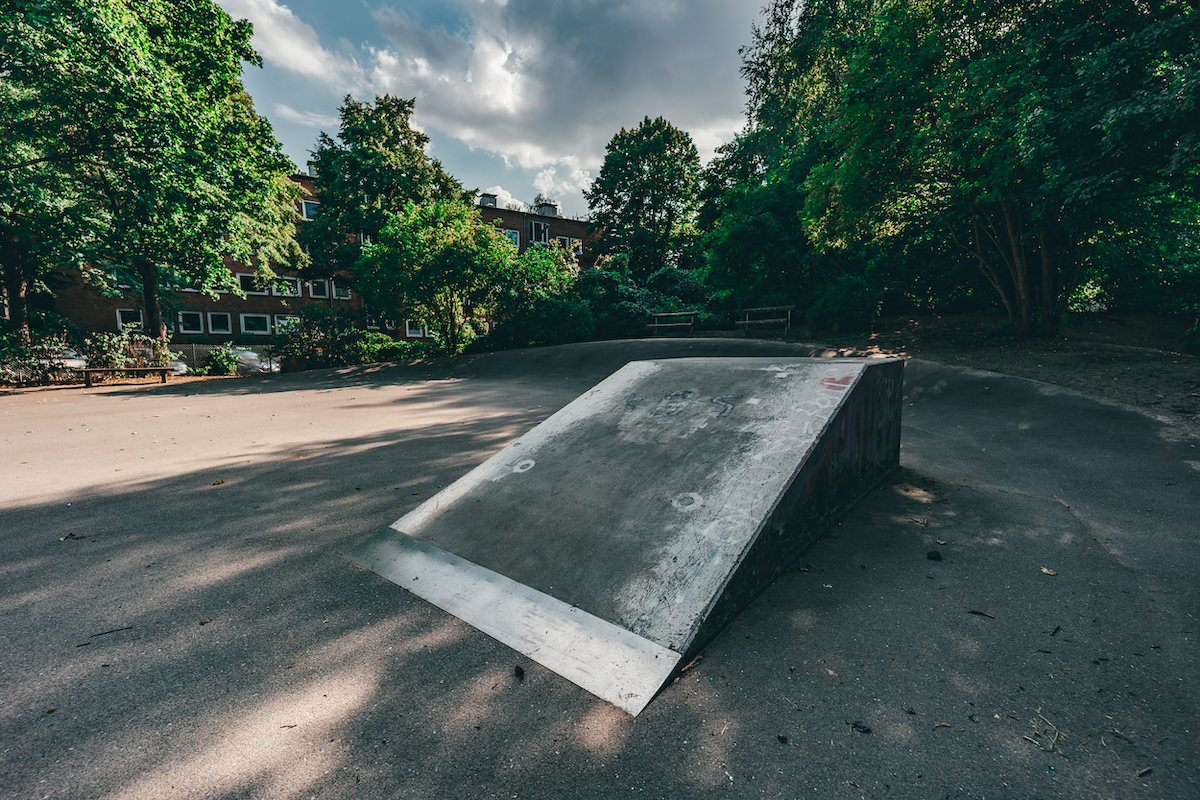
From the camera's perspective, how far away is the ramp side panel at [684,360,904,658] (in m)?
2.83

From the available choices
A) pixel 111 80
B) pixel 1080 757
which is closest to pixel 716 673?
pixel 1080 757

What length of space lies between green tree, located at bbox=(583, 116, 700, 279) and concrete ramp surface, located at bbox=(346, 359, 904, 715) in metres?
33.4

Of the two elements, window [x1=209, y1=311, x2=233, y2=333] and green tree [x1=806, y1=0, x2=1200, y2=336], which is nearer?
green tree [x1=806, y1=0, x2=1200, y2=336]

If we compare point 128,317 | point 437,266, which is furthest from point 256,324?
point 437,266

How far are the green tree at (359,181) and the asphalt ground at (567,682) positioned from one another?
24176 millimetres

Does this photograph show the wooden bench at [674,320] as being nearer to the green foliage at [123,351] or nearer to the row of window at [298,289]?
the green foliage at [123,351]

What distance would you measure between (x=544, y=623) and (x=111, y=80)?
16939 millimetres

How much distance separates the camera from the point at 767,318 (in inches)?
720

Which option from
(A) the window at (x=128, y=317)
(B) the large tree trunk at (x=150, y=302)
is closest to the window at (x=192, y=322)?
(A) the window at (x=128, y=317)

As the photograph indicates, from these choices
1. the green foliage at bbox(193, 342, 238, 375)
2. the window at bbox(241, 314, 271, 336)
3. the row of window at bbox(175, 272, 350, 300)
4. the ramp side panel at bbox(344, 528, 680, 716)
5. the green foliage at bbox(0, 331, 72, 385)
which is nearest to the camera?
the ramp side panel at bbox(344, 528, 680, 716)

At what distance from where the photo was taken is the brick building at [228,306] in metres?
24.7

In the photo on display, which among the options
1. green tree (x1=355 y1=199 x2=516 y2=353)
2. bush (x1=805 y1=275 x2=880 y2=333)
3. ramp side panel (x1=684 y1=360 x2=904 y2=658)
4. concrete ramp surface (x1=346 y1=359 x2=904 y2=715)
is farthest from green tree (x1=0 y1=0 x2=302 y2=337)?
bush (x1=805 y1=275 x2=880 y2=333)

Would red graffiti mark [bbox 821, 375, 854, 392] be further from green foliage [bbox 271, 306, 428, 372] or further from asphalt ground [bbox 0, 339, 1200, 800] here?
green foliage [bbox 271, 306, 428, 372]

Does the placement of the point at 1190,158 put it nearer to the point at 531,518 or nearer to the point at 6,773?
the point at 531,518
